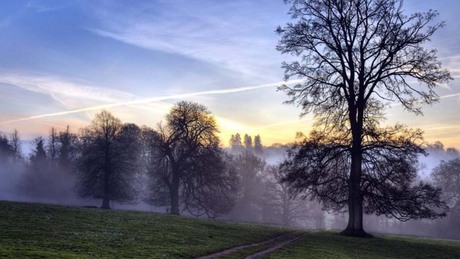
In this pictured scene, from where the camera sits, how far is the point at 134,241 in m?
25.3

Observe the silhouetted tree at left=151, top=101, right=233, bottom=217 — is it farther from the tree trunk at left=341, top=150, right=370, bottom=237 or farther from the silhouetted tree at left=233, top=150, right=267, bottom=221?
the silhouetted tree at left=233, top=150, right=267, bottom=221

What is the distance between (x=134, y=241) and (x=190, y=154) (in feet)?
155

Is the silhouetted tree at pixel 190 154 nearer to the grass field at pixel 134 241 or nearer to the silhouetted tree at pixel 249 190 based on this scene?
the grass field at pixel 134 241

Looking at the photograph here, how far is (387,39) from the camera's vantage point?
41.1 metres

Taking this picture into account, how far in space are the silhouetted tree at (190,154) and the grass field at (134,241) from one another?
101ft

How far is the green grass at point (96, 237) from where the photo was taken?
19.9 metres

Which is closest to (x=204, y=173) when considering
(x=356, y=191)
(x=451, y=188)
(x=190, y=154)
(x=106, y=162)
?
(x=190, y=154)

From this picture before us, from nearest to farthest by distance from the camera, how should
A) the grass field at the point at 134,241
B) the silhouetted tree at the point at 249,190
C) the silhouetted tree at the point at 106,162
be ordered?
the grass field at the point at 134,241, the silhouetted tree at the point at 106,162, the silhouetted tree at the point at 249,190

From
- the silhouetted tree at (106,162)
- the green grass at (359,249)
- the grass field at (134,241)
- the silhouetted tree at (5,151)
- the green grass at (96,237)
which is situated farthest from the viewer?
the silhouetted tree at (5,151)

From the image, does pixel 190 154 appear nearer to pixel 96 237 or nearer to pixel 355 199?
pixel 355 199

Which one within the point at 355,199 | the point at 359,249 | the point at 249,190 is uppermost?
the point at 249,190

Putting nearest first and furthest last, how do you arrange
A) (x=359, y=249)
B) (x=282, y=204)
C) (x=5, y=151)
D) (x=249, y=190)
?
(x=359, y=249), (x=282, y=204), (x=249, y=190), (x=5, y=151)

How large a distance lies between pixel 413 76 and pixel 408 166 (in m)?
9.49

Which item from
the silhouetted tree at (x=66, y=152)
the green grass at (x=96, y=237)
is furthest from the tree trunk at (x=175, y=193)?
the silhouetted tree at (x=66, y=152)
